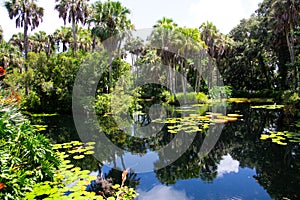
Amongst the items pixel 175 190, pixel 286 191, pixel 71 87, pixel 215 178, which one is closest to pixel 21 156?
pixel 175 190

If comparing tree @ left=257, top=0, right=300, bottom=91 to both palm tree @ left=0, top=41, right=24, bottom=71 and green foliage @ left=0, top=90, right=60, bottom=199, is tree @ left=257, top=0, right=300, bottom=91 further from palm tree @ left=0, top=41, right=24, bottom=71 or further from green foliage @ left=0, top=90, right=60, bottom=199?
palm tree @ left=0, top=41, right=24, bottom=71

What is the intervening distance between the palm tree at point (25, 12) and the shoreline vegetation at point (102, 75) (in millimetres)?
88

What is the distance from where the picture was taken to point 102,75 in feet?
56.0

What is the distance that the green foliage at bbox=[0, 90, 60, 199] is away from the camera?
12.2 feet

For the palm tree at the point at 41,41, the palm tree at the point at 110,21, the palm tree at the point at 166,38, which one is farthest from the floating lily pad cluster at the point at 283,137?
the palm tree at the point at 41,41

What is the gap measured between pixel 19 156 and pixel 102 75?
42.6ft

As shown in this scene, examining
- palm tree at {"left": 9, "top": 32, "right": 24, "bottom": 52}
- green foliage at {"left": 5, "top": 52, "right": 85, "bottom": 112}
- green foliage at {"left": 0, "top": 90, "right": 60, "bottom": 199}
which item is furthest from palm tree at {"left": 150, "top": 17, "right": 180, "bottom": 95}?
green foliage at {"left": 0, "top": 90, "right": 60, "bottom": 199}

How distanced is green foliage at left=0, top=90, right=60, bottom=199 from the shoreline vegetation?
18 mm

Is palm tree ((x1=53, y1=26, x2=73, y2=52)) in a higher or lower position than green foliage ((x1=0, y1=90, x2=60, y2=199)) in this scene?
higher

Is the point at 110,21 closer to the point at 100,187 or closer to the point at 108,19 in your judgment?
the point at 108,19

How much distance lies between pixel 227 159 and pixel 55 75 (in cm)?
1495

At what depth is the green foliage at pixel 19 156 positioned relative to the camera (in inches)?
146

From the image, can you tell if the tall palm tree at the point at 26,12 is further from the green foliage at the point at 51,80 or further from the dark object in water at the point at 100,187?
the dark object in water at the point at 100,187

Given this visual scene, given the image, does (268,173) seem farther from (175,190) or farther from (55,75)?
(55,75)
